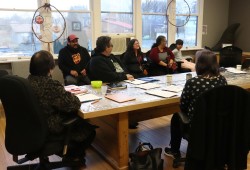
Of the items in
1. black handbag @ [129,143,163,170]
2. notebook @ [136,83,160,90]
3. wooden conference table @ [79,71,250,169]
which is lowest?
black handbag @ [129,143,163,170]

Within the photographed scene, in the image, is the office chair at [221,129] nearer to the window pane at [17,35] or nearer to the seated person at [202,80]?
the seated person at [202,80]

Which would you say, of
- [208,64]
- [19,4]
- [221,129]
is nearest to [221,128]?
[221,129]

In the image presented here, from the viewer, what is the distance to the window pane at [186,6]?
6.04 meters

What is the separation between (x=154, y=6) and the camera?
5734mm

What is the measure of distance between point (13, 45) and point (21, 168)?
2.82 m

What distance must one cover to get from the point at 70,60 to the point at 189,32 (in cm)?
349

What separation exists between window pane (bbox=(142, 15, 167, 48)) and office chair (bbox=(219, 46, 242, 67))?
1511 millimetres

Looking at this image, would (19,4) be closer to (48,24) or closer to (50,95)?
(48,24)

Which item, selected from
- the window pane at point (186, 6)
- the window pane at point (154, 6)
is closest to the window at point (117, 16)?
the window pane at point (154, 6)

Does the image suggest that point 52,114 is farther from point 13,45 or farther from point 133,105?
point 13,45

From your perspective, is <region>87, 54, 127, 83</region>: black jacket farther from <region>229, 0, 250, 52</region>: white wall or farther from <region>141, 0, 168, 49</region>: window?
<region>229, 0, 250, 52</region>: white wall

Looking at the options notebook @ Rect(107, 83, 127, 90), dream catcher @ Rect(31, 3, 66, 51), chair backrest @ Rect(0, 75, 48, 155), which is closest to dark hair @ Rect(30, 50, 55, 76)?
chair backrest @ Rect(0, 75, 48, 155)

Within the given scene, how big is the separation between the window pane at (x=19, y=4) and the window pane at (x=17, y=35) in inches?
4.0

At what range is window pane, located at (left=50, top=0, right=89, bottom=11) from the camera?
15.1 ft
